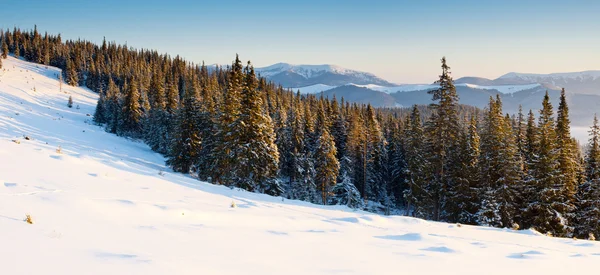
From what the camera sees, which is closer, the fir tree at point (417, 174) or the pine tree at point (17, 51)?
the fir tree at point (417, 174)

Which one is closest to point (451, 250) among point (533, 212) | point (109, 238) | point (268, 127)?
point (109, 238)

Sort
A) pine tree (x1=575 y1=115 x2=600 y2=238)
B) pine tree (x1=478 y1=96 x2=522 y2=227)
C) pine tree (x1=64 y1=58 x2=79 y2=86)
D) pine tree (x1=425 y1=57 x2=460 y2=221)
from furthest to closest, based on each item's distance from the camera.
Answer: pine tree (x1=64 y1=58 x2=79 y2=86), pine tree (x1=575 y1=115 x2=600 y2=238), pine tree (x1=478 y1=96 x2=522 y2=227), pine tree (x1=425 y1=57 x2=460 y2=221)

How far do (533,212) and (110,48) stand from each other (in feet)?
548

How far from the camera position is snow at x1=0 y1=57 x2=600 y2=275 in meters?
4.52

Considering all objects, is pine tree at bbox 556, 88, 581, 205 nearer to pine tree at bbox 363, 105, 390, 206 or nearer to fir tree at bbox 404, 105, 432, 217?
fir tree at bbox 404, 105, 432, 217

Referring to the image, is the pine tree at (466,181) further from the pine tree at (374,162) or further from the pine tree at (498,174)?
the pine tree at (374,162)

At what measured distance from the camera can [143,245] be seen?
5.23 meters

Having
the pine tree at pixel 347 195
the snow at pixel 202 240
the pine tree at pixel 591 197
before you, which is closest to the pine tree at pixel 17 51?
the pine tree at pixel 347 195

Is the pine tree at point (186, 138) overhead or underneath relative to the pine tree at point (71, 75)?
underneath

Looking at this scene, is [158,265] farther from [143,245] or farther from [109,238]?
[109,238]

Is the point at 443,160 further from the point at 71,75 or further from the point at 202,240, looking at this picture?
the point at 71,75

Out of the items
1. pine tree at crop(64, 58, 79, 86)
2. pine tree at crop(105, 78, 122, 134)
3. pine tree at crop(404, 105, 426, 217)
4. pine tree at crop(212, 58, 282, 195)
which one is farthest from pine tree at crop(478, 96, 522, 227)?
pine tree at crop(64, 58, 79, 86)

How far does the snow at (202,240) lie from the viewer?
4520mm

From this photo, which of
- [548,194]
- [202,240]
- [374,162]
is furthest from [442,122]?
[374,162]
